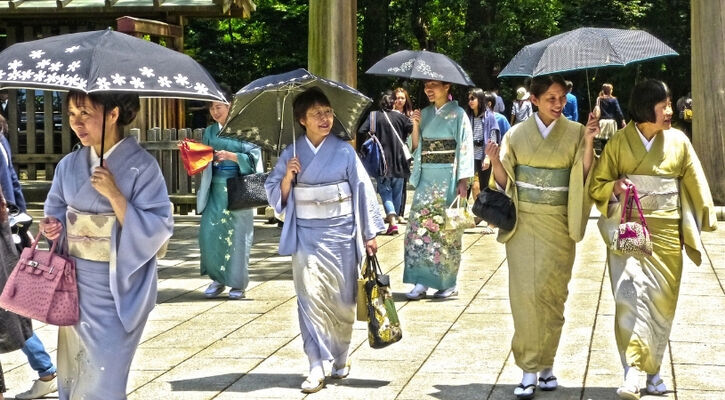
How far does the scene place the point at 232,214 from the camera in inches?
387

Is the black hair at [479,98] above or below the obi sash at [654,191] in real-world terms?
above

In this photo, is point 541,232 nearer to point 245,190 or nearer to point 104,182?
point 104,182

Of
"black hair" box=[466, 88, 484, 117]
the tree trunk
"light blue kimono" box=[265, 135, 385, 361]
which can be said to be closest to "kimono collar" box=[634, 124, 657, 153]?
"light blue kimono" box=[265, 135, 385, 361]

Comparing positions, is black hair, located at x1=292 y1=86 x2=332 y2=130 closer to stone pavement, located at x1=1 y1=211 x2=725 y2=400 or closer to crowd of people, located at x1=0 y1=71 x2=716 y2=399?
crowd of people, located at x1=0 y1=71 x2=716 y2=399

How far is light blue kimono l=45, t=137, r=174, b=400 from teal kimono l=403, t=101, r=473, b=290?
4.79m

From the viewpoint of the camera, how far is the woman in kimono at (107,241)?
4883 millimetres

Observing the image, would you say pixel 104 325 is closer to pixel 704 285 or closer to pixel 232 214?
pixel 232 214

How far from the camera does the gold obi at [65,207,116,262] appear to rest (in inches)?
194

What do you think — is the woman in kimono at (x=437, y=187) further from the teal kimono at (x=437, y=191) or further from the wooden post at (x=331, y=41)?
the wooden post at (x=331, y=41)

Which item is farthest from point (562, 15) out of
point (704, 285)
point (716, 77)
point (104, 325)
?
point (104, 325)

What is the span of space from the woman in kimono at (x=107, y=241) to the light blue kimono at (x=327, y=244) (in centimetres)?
180

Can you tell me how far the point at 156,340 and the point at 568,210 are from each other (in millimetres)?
3070

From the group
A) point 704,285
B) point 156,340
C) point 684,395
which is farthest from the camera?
Answer: point 704,285

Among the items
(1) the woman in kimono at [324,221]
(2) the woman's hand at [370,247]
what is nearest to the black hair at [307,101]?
(1) the woman in kimono at [324,221]
